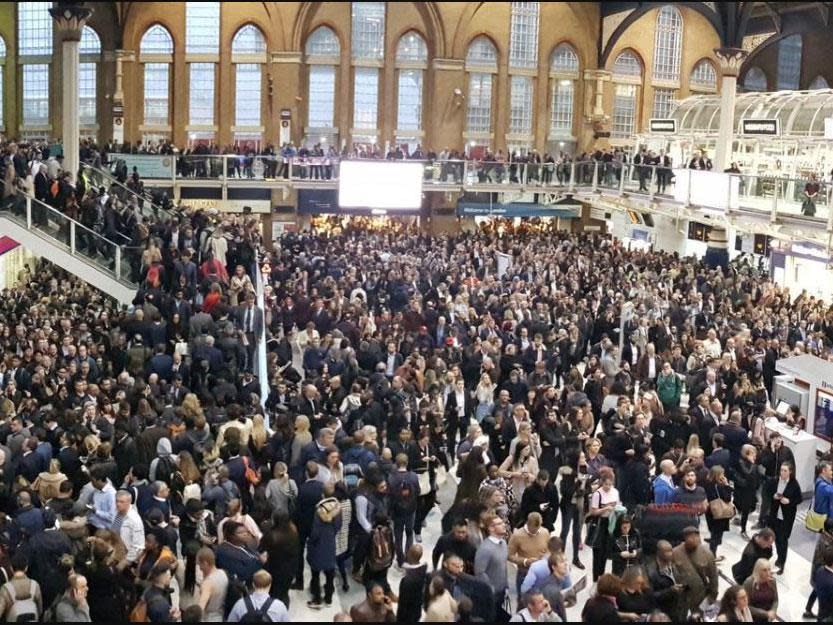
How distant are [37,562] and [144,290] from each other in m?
8.91

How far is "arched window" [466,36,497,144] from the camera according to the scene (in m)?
42.2

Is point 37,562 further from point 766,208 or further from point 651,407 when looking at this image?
point 766,208

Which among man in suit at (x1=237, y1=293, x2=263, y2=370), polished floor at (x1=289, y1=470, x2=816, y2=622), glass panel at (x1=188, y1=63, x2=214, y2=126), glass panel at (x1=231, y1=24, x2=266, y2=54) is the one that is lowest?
polished floor at (x1=289, y1=470, x2=816, y2=622)

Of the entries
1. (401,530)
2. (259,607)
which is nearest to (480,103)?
(401,530)

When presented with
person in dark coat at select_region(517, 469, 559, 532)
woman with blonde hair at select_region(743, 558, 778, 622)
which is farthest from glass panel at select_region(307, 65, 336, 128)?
woman with blonde hair at select_region(743, 558, 778, 622)

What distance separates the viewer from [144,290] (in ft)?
57.0

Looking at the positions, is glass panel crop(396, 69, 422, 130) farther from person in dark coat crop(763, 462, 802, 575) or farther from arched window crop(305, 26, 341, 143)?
person in dark coat crop(763, 462, 802, 575)

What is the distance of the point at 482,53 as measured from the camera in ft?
139

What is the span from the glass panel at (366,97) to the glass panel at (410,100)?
3.12ft

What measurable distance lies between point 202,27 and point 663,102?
19370 mm

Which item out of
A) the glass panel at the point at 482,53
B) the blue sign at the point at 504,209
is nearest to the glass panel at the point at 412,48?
the glass panel at the point at 482,53

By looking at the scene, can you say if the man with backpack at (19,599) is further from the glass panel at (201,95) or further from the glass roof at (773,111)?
the glass panel at (201,95)

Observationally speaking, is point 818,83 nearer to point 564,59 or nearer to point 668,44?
point 668,44

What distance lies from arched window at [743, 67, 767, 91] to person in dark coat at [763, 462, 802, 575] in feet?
124
